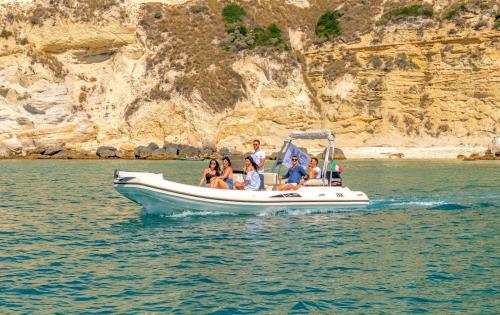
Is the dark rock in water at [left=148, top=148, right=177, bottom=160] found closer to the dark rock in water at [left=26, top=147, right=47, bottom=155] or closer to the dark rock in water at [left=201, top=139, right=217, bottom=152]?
the dark rock in water at [left=201, top=139, right=217, bottom=152]

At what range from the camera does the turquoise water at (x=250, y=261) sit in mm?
8211

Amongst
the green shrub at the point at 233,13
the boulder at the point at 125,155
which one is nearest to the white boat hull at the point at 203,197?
the boulder at the point at 125,155

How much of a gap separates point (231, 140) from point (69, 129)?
14997 millimetres

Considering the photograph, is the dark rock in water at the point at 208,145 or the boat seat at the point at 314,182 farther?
the dark rock in water at the point at 208,145

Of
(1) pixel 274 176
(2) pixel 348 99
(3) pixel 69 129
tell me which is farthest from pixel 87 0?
(1) pixel 274 176

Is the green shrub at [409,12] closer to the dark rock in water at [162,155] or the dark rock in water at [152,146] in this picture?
the dark rock in water at [162,155]

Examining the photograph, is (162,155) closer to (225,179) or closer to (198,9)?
(198,9)

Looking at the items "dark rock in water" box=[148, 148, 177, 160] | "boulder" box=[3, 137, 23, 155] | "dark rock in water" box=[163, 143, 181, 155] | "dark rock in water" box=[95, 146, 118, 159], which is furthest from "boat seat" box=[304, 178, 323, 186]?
"boulder" box=[3, 137, 23, 155]

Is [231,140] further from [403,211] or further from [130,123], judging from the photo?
[403,211]

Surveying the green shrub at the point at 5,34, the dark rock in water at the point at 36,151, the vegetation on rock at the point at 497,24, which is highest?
the vegetation on rock at the point at 497,24

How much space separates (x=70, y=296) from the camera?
27.5 ft

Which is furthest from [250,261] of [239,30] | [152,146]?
[239,30]

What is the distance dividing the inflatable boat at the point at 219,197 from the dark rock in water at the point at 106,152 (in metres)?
36.9

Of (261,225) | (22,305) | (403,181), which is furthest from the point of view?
(403,181)
